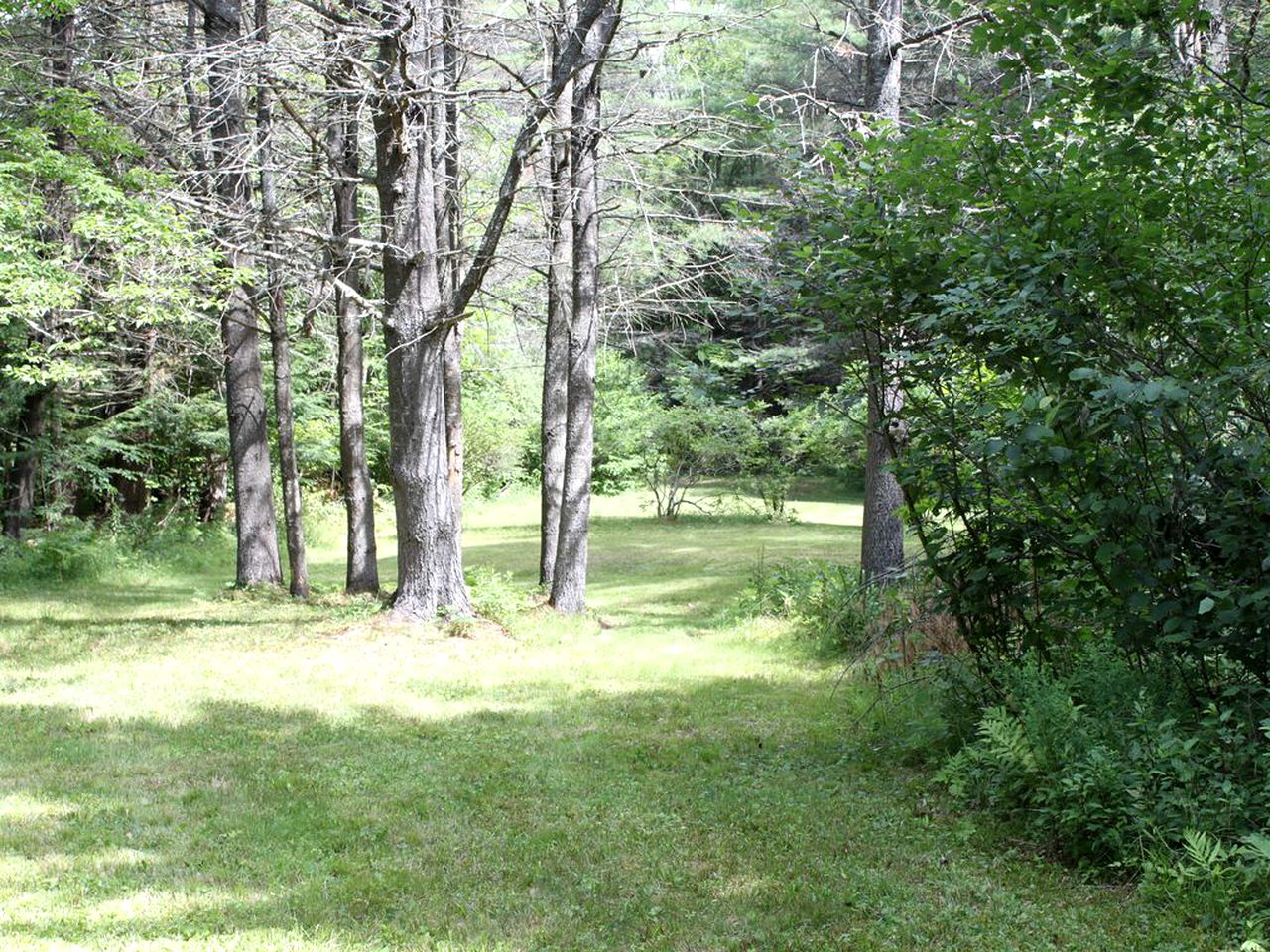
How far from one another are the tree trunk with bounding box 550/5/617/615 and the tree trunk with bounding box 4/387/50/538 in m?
9.02

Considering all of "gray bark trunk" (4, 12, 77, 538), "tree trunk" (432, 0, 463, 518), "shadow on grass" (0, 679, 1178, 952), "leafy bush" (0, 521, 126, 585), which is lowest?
"shadow on grass" (0, 679, 1178, 952)

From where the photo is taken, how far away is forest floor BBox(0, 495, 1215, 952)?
3.76 metres

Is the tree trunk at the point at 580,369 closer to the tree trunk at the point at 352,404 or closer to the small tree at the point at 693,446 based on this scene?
the tree trunk at the point at 352,404

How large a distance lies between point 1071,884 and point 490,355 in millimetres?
19405

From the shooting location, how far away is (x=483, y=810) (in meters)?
5.13

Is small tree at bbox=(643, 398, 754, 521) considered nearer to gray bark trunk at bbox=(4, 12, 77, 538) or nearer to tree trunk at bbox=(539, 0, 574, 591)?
tree trunk at bbox=(539, 0, 574, 591)

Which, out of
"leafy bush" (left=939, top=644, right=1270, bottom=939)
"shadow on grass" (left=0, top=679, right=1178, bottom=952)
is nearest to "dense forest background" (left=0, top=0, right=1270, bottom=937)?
"leafy bush" (left=939, top=644, right=1270, bottom=939)

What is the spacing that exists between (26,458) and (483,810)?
13.9m

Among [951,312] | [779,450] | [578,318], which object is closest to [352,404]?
[578,318]

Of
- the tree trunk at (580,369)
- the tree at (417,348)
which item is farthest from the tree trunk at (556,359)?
the tree at (417,348)

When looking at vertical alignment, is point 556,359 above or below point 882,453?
above

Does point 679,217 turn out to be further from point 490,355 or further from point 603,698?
point 490,355

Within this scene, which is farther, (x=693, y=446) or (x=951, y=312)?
(x=693, y=446)

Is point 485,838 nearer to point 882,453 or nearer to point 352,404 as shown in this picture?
point 882,453
